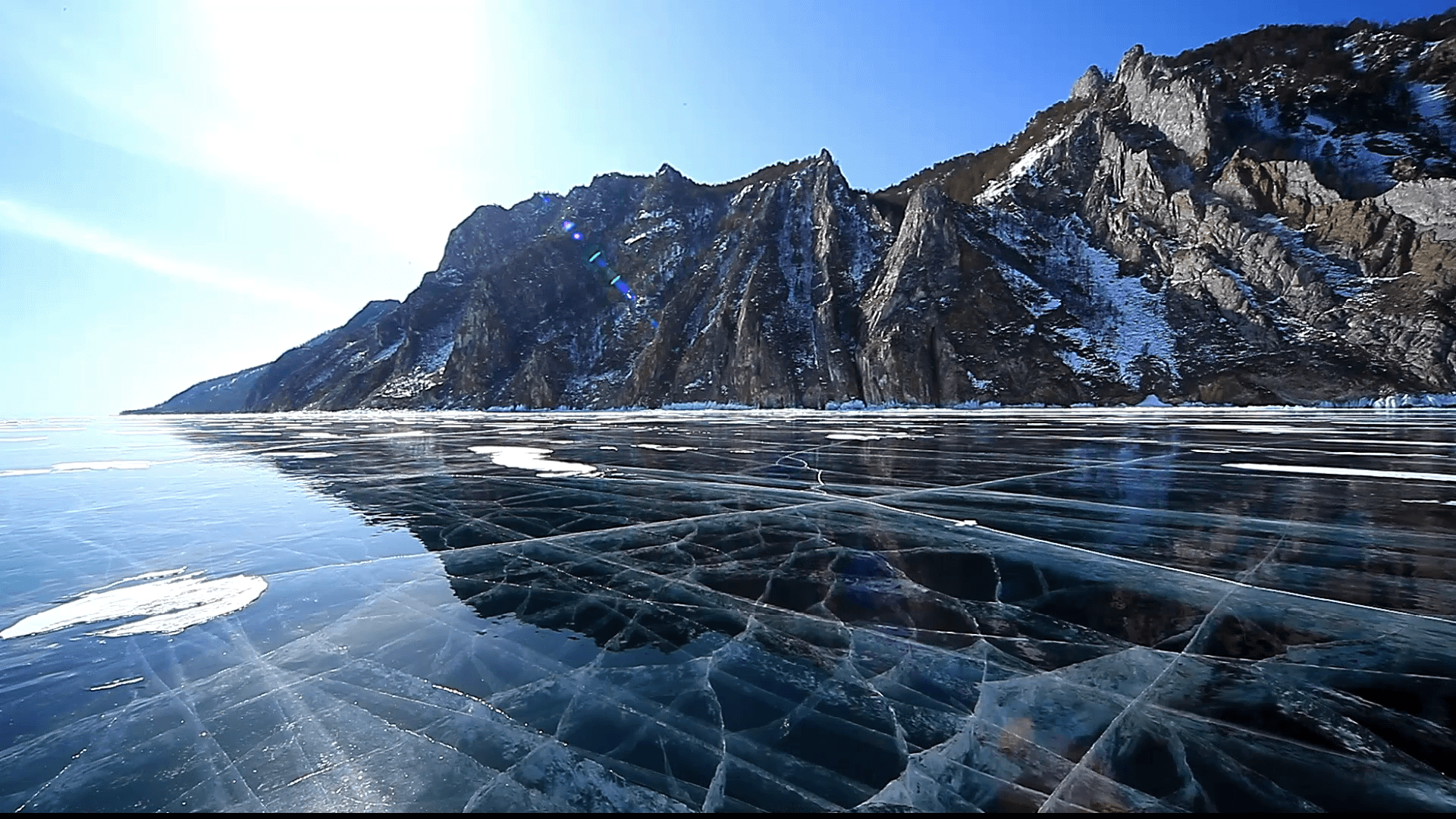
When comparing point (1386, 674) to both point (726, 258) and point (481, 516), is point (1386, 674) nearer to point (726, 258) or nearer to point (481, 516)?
point (481, 516)

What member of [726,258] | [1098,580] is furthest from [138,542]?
[726,258]

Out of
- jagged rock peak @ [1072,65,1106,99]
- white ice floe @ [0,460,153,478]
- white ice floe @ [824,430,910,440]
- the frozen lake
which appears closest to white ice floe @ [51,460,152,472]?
white ice floe @ [0,460,153,478]

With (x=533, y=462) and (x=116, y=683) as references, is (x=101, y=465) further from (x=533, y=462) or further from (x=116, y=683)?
(x=116, y=683)

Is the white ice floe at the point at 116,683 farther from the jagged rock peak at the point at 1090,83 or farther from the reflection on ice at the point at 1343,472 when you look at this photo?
the jagged rock peak at the point at 1090,83

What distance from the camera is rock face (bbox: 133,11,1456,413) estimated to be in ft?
153

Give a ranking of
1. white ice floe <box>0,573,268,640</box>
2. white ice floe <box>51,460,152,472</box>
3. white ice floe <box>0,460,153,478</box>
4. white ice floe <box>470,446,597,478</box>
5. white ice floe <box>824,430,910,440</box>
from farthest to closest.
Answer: white ice floe <box>824,430,910,440</box>
white ice floe <box>51,460,152,472</box>
white ice floe <box>0,460,153,478</box>
white ice floe <box>470,446,597,478</box>
white ice floe <box>0,573,268,640</box>

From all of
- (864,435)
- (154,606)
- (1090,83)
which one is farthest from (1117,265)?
(154,606)

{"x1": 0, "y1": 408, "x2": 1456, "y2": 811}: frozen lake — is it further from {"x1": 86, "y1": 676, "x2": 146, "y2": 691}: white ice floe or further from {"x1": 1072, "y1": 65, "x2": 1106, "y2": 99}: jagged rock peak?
{"x1": 1072, "y1": 65, "x2": 1106, "y2": 99}: jagged rock peak

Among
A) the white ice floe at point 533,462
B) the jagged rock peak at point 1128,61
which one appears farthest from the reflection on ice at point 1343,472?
the jagged rock peak at point 1128,61

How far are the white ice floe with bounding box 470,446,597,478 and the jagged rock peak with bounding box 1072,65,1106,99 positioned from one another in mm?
107961

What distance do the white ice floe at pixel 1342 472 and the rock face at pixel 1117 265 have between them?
1934 inches

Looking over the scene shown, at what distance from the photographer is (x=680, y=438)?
827 inches

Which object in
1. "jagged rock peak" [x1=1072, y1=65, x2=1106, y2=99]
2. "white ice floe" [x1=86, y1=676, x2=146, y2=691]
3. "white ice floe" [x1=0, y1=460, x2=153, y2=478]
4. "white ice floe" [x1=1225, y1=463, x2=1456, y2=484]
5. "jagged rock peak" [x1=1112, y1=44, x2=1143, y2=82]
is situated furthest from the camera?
"jagged rock peak" [x1=1072, y1=65, x2=1106, y2=99]

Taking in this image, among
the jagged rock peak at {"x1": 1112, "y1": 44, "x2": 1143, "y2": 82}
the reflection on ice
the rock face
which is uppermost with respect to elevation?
the jagged rock peak at {"x1": 1112, "y1": 44, "x2": 1143, "y2": 82}
